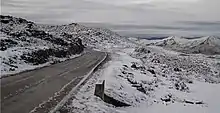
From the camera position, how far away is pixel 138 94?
2089 centimetres

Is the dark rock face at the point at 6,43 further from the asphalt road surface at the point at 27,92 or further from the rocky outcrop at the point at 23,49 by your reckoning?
the asphalt road surface at the point at 27,92

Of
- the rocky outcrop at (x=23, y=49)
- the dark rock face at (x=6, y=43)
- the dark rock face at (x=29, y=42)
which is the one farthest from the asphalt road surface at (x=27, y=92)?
the dark rock face at (x=6, y=43)

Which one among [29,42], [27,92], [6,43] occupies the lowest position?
[29,42]

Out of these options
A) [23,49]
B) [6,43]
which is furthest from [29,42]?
[23,49]

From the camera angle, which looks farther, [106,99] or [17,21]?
[17,21]

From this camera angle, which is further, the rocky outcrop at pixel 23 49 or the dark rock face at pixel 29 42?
the dark rock face at pixel 29 42

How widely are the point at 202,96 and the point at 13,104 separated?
1740 cm

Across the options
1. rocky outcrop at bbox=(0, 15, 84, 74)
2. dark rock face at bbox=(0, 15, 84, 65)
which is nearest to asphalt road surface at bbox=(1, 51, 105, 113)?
rocky outcrop at bbox=(0, 15, 84, 74)

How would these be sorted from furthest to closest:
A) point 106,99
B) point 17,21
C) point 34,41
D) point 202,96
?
point 17,21, point 34,41, point 202,96, point 106,99

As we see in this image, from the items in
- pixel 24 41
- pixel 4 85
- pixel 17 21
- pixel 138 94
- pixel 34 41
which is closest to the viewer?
pixel 4 85

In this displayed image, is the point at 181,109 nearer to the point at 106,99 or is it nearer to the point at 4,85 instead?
the point at 106,99

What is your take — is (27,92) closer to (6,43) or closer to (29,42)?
(6,43)

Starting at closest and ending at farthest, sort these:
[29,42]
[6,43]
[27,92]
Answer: [27,92]
[6,43]
[29,42]

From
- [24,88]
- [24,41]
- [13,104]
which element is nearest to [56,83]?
[24,88]
